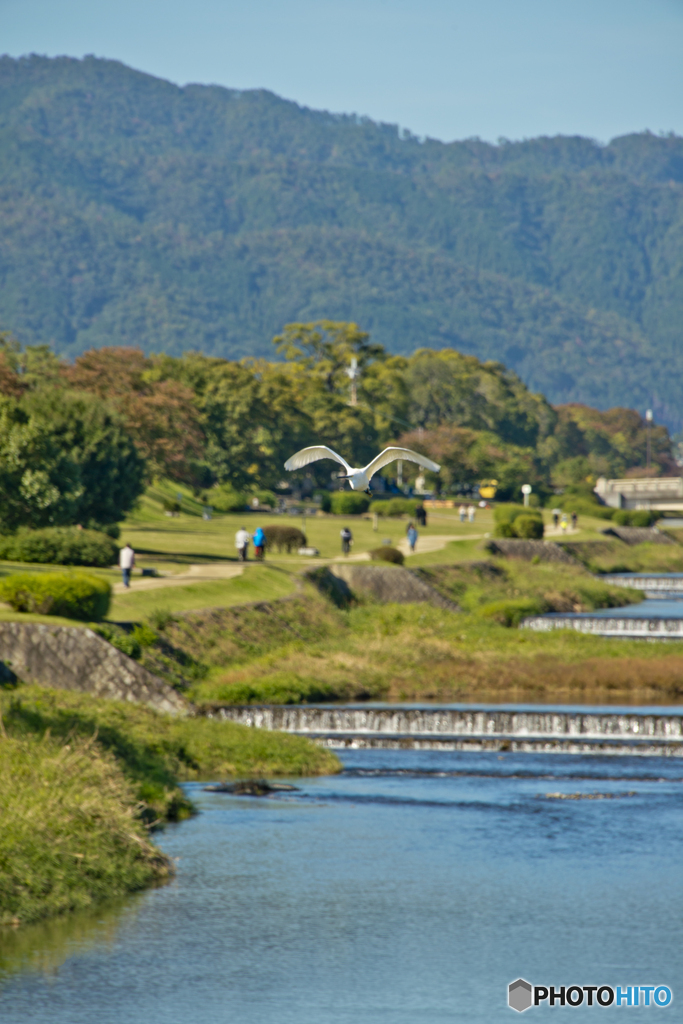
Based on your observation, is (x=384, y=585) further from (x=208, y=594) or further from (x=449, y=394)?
(x=449, y=394)

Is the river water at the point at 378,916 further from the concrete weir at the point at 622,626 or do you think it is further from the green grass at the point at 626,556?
the green grass at the point at 626,556

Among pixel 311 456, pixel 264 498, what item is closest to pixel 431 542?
pixel 264 498

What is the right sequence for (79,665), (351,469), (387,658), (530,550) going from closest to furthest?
(351,469) → (79,665) → (387,658) → (530,550)

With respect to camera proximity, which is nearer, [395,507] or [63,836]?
[63,836]

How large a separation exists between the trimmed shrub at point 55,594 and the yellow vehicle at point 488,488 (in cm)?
9644

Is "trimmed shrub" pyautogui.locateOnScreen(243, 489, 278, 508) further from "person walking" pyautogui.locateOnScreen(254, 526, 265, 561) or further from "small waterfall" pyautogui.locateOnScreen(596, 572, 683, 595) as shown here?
"person walking" pyautogui.locateOnScreen(254, 526, 265, 561)

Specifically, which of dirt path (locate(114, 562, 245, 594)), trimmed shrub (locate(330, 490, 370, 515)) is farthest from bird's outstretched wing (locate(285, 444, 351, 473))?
trimmed shrub (locate(330, 490, 370, 515))

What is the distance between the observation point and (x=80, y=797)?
24.2m

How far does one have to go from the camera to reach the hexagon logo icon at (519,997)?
62.5ft

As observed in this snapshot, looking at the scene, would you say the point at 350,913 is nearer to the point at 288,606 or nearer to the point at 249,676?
the point at 249,676

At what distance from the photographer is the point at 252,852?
2645cm

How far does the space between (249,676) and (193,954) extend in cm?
2556

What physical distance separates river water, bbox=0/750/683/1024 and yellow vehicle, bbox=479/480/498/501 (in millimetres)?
104475

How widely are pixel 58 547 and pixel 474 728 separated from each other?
21.7 m
